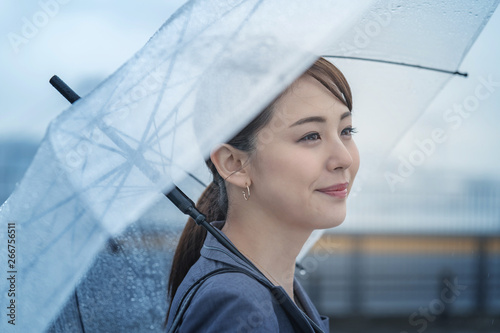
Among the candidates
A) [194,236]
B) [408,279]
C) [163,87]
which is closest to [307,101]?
[163,87]

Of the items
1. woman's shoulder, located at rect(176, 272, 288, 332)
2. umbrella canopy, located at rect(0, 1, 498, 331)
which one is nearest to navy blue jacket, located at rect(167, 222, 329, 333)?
woman's shoulder, located at rect(176, 272, 288, 332)

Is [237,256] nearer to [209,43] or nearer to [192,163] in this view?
[192,163]

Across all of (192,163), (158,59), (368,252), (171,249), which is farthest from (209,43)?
(368,252)

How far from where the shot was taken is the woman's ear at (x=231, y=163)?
154 cm

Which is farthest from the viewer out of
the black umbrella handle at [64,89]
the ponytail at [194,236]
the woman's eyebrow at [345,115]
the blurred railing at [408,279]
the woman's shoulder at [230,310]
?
the blurred railing at [408,279]

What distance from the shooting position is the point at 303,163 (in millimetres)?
1465

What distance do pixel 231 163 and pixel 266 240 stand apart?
0.22m

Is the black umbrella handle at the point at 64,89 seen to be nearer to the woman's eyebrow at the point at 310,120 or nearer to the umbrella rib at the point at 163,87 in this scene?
the umbrella rib at the point at 163,87

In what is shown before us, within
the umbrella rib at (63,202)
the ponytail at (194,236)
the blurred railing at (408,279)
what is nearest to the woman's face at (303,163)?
the ponytail at (194,236)

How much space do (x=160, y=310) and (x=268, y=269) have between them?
1.55 feet

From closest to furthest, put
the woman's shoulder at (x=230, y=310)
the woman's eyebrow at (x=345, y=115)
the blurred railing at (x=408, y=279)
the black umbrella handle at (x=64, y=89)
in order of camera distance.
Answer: the woman's shoulder at (x=230, y=310) < the black umbrella handle at (x=64, y=89) < the woman's eyebrow at (x=345, y=115) < the blurred railing at (x=408, y=279)

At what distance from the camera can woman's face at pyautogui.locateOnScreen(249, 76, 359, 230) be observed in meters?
1.48

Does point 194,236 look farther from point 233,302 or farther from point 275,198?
point 233,302

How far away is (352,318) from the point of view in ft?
30.0
